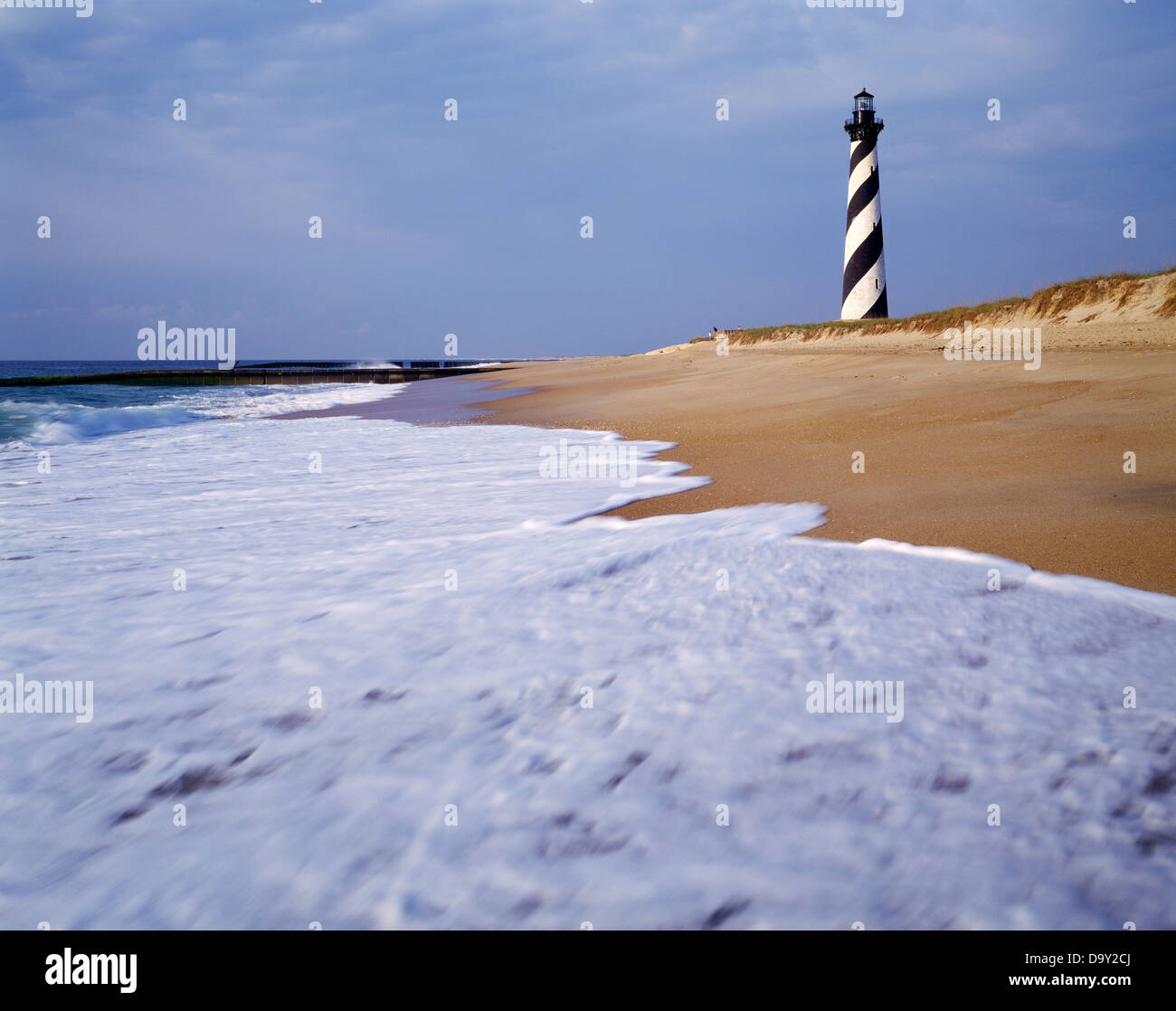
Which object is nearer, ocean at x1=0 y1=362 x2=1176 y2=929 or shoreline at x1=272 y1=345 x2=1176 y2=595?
ocean at x1=0 y1=362 x2=1176 y2=929

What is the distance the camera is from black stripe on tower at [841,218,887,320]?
95.4 feet

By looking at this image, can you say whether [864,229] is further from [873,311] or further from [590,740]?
[590,740]

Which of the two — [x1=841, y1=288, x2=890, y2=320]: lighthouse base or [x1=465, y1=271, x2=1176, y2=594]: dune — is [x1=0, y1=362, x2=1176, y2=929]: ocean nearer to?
[x1=465, y1=271, x2=1176, y2=594]: dune

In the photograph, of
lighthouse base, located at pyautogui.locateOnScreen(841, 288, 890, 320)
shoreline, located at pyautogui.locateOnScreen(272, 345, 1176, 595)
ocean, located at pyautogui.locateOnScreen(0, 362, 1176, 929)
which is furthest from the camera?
lighthouse base, located at pyautogui.locateOnScreen(841, 288, 890, 320)

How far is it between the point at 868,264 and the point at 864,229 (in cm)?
139

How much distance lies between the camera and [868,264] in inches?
1157

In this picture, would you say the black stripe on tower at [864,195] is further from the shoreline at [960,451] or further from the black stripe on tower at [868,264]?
the shoreline at [960,451]

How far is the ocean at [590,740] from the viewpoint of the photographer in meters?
1.46

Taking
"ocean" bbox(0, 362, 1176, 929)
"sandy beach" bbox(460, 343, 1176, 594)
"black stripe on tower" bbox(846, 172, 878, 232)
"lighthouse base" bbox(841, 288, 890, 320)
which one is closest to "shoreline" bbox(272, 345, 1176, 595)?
"sandy beach" bbox(460, 343, 1176, 594)

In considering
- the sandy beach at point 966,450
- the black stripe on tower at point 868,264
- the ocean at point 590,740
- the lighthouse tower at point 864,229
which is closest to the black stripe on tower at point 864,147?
the lighthouse tower at point 864,229

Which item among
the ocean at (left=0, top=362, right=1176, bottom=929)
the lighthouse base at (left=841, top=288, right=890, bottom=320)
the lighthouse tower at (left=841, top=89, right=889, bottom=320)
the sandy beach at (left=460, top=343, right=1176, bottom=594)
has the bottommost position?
the ocean at (left=0, top=362, right=1176, bottom=929)

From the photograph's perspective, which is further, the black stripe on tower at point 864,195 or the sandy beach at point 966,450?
the black stripe on tower at point 864,195

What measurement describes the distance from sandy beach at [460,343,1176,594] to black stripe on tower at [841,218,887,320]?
19.2 metres
